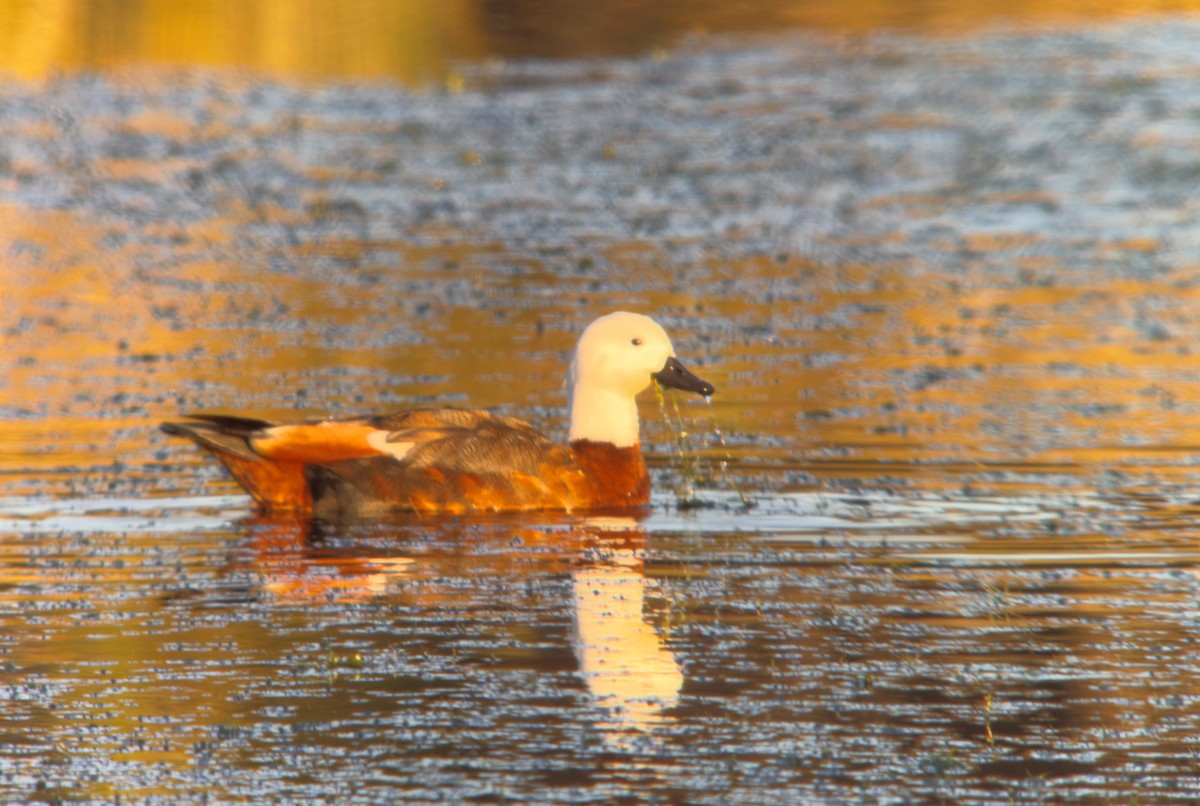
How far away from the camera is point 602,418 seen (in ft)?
35.6

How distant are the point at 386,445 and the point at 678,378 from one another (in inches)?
61.1

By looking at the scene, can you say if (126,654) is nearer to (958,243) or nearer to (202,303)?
(202,303)

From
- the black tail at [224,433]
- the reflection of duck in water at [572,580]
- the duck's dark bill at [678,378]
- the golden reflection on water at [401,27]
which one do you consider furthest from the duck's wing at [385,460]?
the golden reflection on water at [401,27]

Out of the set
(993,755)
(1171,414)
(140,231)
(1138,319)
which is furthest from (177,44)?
(993,755)

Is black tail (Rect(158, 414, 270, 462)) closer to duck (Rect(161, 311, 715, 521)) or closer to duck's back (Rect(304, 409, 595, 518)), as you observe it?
duck (Rect(161, 311, 715, 521))

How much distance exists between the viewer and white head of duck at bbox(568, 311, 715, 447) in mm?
10883

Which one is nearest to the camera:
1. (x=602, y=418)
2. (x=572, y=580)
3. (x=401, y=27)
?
(x=572, y=580)

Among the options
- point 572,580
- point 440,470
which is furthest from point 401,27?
point 572,580

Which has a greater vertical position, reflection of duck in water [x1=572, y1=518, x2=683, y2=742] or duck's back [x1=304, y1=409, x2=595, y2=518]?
duck's back [x1=304, y1=409, x2=595, y2=518]

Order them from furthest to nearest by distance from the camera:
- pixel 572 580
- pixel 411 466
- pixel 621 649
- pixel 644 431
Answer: pixel 644 431
pixel 411 466
pixel 572 580
pixel 621 649

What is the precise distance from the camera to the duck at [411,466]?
1036cm

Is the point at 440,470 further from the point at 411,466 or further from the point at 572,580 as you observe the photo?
the point at 572,580

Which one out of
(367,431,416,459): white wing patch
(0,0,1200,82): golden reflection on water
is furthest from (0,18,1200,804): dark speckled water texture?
(0,0,1200,82): golden reflection on water

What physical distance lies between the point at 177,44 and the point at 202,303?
13355 millimetres
